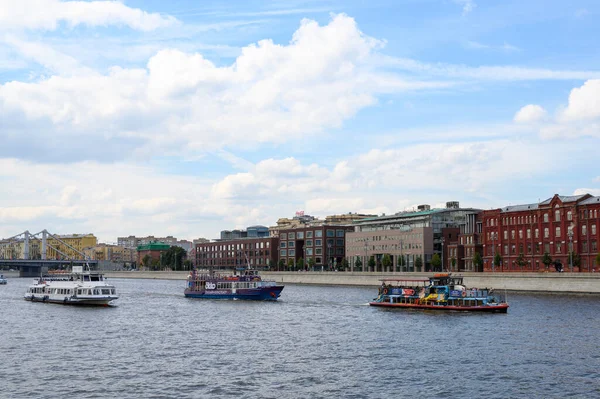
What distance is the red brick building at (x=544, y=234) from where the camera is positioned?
506 feet

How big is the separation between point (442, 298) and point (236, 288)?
140 feet

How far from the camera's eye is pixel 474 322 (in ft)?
270

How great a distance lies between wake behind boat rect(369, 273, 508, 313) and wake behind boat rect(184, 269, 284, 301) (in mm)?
23842

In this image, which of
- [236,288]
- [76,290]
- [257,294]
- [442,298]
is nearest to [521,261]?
[257,294]

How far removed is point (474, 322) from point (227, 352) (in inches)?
1328

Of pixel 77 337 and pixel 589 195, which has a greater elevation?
pixel 589 195

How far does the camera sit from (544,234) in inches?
6467

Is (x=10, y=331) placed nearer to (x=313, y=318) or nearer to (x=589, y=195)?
(x=313, y=318)

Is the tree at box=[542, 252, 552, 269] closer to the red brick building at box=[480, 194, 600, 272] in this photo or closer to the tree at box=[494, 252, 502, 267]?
the red brick building at box=[480, 194, 600, 272]

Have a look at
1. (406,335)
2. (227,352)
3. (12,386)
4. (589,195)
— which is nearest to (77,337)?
(227,352)

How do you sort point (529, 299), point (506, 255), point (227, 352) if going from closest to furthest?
point (227, 352) → point (529, 299) → point (506, 255)

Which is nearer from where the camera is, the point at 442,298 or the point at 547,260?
the point at 442,298

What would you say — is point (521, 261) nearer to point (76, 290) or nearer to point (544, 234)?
point (544, 234)

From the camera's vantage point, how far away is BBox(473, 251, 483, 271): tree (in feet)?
596
